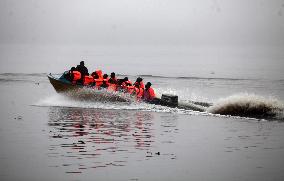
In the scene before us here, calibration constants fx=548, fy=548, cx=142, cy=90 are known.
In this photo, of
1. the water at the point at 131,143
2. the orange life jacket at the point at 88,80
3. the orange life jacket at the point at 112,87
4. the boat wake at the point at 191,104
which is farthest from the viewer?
the orange life jacket at the point at 88,80

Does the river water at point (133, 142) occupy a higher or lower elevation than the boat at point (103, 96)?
lower

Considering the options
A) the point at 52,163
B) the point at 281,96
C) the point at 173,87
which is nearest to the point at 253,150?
the point at 52,163

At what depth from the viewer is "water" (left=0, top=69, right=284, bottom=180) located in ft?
47.1

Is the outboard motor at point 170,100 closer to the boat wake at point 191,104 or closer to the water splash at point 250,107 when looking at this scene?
the boat wake at point 191,104

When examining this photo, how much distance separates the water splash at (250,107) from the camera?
23.9m

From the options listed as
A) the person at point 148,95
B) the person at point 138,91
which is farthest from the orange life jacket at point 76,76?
the person at point 148,95

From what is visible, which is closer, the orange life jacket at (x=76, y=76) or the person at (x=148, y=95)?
the person at (x=148, y=95)

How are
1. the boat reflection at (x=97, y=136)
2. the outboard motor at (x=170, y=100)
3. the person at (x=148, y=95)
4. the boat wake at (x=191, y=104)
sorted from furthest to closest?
the person at (x=148, y=95) → the outboard motor at (x=170, y=100) → the boat wake at (x=191, y=104) → the boat reflection at (x=97, y=136)

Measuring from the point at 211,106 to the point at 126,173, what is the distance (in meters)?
12.1

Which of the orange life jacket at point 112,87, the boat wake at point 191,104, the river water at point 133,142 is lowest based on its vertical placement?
the river water at point 133,142

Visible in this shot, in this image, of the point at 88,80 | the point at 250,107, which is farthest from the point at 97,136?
the point at 88,80

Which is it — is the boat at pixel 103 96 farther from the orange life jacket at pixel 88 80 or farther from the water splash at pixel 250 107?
the water splash at pixel 250 107

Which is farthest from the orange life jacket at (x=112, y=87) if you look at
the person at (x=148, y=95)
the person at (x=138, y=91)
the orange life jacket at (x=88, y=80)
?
the person at (x=148, y=95)

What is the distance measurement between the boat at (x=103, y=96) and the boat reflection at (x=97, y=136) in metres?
0.95
